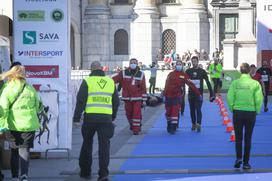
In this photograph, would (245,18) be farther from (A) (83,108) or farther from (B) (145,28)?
(A) (83,108)

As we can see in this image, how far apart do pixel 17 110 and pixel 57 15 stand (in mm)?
3477

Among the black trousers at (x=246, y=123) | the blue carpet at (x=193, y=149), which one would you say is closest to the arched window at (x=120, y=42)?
the blue carpet at (x=193, y=149)

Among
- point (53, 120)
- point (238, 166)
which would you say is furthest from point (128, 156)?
point (238, 166)

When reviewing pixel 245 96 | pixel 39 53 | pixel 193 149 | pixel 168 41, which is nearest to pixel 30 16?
pixel 39 53

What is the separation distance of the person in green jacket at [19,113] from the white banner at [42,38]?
9.84ft

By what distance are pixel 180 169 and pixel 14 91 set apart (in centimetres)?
356

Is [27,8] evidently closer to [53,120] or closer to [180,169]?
[53,120]

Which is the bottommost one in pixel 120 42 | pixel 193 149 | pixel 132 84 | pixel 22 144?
pixel 193 149

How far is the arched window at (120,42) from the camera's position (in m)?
57.1

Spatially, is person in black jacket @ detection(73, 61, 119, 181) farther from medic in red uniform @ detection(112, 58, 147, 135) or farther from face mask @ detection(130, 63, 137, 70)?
face mask @ detection(130, 63, 137, 70)

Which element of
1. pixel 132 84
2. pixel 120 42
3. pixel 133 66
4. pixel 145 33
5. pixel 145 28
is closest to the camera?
pixel 132 84

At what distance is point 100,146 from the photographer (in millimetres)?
12719

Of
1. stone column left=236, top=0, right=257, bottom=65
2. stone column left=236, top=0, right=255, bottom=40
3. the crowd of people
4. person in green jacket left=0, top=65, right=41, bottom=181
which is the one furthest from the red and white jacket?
stone column left=236, top=0, right=255, bottom=40

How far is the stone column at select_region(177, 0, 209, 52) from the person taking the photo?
5488 centimetres
